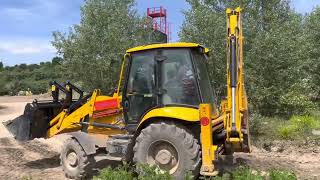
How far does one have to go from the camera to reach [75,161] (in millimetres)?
8906

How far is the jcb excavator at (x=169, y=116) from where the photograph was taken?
751 centimetres

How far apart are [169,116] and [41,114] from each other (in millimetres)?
3544

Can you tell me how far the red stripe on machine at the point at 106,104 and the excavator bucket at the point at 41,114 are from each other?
79 cm

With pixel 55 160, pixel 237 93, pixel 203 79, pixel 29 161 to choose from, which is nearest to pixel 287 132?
pixel 203 79

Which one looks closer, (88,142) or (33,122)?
(88,142)

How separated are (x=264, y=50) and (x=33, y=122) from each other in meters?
8.31

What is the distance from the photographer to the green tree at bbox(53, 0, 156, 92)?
17.0 m

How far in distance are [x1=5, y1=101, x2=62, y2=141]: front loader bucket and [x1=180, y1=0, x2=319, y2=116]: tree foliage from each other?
6007mm

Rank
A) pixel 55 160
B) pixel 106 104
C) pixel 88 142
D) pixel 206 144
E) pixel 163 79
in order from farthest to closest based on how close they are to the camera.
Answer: pixel 55 160, pixel 106 104, pixel 88 142, pixel 163 79, pixel 206 144

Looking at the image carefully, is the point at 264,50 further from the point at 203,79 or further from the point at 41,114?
the point at 41,114

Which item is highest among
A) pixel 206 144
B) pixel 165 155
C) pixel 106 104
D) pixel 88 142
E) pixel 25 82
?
pixel 25 82

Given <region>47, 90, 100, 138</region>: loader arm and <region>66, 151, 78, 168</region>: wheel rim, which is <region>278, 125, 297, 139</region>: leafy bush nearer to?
<region>47, 90, 100, 138</region>: loader arm

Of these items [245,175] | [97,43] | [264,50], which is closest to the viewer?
[245,175]

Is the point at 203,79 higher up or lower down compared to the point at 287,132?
higher up
